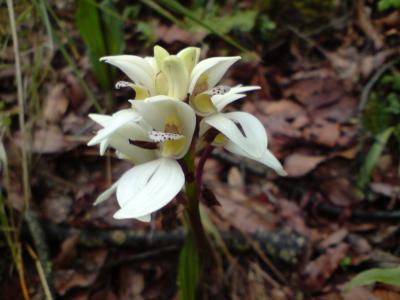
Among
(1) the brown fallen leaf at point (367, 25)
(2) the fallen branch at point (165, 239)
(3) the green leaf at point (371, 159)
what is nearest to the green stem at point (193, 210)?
(2) the fallen branch at point (165, 239)

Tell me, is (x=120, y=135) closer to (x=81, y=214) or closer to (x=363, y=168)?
(x=81, y=214)

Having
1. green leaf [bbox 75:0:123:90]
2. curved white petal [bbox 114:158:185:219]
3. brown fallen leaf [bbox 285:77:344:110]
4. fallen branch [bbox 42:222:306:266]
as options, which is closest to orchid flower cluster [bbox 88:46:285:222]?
curved white petal [bbox 114:158:185:219]

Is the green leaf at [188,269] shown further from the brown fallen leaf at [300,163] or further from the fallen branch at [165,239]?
the brown fallen leaf at [300,163]

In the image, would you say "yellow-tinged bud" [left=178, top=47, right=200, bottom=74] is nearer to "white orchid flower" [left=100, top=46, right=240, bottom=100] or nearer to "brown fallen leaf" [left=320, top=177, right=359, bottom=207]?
"white orchid flower" [left=100, top=46, right=240, bottom=100]

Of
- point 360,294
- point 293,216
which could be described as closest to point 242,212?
point 293,216

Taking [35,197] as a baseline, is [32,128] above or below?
above

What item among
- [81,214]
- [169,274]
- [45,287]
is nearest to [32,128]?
[81,214]
